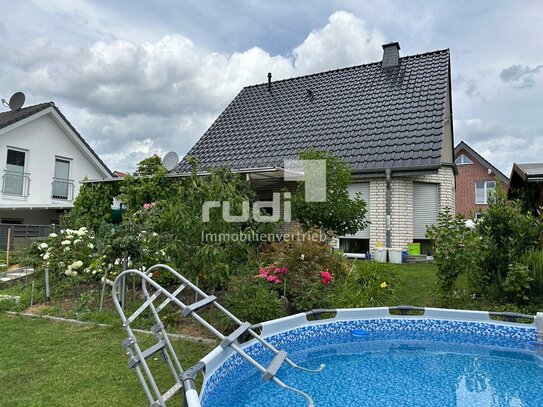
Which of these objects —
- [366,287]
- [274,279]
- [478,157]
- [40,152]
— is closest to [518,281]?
[366,287]

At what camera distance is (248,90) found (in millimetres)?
21969

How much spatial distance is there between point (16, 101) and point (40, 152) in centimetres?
422

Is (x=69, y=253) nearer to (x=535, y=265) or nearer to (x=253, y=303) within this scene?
(x=253, y=303)

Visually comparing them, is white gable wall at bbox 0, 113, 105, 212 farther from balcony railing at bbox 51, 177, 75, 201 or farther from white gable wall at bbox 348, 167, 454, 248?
white gable wall at bbox 348, 167, 454, 248

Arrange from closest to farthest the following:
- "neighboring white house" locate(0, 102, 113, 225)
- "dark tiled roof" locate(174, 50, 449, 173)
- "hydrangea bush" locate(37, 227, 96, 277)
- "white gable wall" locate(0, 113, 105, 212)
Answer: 1. "hydrangea bush" locate(37, 227, 96, 277)
2. "dark tiled roof" locate(174, 50, 449, 173)
3. "neighboring white house" locate(0, 102, 113, 225)
4. "white gable wall" locate(0, 113, 105, 212)

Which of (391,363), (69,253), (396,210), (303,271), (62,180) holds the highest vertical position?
(62,180)

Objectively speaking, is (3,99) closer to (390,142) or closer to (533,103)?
(390,142)

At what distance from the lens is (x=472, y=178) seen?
3209 centimetres

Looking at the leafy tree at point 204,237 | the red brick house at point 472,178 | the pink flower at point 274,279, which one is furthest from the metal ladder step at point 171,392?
the red brick house at point 472,178

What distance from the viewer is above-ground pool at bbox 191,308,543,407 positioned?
5.07 metres

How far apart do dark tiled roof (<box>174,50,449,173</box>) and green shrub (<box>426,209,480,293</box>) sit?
4439 mm

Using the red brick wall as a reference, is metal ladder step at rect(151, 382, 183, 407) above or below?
below

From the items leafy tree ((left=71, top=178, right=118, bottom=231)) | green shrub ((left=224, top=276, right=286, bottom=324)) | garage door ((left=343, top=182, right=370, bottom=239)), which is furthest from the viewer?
leafy tree ((left=71, top=178, right=118, bottom=231))

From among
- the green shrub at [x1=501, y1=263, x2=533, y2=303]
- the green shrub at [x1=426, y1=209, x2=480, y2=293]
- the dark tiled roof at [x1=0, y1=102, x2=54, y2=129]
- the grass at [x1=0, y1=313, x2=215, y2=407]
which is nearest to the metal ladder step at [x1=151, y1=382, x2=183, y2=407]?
the grass at [x1=0, y1=313, x2=215, y2=407]
